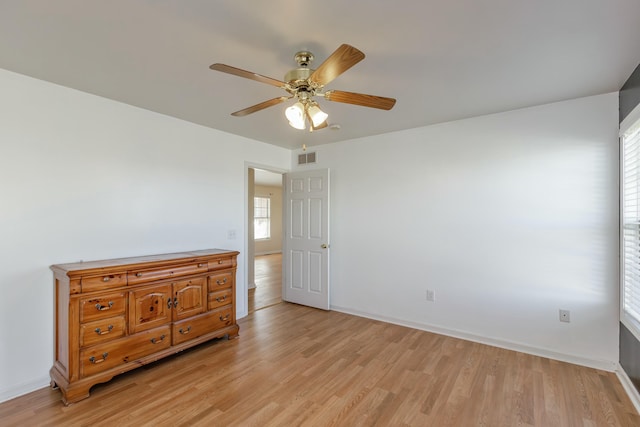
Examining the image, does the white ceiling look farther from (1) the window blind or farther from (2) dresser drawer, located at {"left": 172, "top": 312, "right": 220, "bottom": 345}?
(2) dresser drawer, located at {"left": 172, "top": 312, "right": 220, "bottom": 345}

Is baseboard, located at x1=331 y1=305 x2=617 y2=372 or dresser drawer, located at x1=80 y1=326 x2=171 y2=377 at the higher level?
dresser drawer, located at x1=80 y1=326 x2=171 y2=377

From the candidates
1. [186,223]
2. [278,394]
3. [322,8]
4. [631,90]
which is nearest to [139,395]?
[278,394]

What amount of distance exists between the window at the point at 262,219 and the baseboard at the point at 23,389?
24.5 ft

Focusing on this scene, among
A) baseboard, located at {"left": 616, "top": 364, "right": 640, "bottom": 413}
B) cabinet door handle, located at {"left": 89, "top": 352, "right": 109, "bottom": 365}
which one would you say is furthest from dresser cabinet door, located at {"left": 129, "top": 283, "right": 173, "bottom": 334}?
baseboard, located at {"left": 616, "top": 364, "right": 640, "bottom": 413}

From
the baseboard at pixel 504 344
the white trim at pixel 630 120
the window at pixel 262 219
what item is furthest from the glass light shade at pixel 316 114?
the window at pixel 262 219

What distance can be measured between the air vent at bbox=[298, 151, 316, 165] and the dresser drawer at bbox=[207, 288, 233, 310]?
7.41 feet

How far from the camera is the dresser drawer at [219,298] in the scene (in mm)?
3084

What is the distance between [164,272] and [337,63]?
2.32 metres

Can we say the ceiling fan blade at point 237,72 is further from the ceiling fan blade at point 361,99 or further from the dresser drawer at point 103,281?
the dresser drawer at point 103,281

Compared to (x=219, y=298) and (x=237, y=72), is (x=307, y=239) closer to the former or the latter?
(x=219, y=298)

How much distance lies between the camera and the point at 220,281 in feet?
10.4

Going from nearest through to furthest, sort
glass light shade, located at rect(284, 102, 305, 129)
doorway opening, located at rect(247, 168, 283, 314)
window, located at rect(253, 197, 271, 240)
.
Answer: glass light shade, located at rect(284, 102, 305, 129)
doorway opening, located at rect(247, 168, 283, 314)
window, located at rect(253, 197, 271, 240)

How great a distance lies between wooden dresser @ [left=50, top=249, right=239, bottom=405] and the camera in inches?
85.7

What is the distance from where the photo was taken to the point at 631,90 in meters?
2.27
